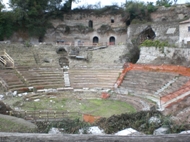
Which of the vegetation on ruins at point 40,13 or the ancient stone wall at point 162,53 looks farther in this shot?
the vegetation on ruins at point 40,13

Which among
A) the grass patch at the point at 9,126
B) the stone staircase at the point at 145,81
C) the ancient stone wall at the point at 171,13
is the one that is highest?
the ancient stone wall at the point at 171,13

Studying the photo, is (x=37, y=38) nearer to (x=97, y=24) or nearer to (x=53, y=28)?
(x=53, y=28)

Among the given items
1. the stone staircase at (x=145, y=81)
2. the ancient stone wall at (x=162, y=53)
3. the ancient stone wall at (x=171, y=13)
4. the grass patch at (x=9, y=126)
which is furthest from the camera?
the ancient stone wall at (x=171, y=13)

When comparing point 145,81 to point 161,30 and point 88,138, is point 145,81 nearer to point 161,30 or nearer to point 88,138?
point 161,30

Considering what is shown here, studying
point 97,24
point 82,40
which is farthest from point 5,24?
point 97,24

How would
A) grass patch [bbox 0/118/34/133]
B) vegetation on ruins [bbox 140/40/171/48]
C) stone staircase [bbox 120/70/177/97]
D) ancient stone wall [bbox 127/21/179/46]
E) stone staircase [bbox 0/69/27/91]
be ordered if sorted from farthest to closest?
ancient stone wall [bbox 127/21/179/46] < vegetation on ruins [bbox 140/40/171/48] < stone staircase [bbox 0/69/27/91] < stone staircase [bbox 120/70/177/97] < grass patch [bbox 0/118/34/133]

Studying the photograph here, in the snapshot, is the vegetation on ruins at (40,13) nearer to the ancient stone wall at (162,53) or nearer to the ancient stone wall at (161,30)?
the ancient stone wall at (161,30)

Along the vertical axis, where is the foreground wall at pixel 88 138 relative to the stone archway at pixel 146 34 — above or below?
below

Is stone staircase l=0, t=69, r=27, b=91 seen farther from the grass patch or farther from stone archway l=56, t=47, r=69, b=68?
the grass patch

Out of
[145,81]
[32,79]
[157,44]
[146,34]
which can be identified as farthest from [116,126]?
[146,34]

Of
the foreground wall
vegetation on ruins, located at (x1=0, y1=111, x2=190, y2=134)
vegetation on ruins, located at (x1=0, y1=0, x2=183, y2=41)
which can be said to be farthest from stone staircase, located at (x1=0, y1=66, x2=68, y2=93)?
the foreground wall

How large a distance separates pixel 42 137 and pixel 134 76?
63.0 feet

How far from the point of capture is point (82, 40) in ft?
122

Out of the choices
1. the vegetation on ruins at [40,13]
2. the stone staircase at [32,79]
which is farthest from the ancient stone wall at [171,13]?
the stone staircase at [32,79]
